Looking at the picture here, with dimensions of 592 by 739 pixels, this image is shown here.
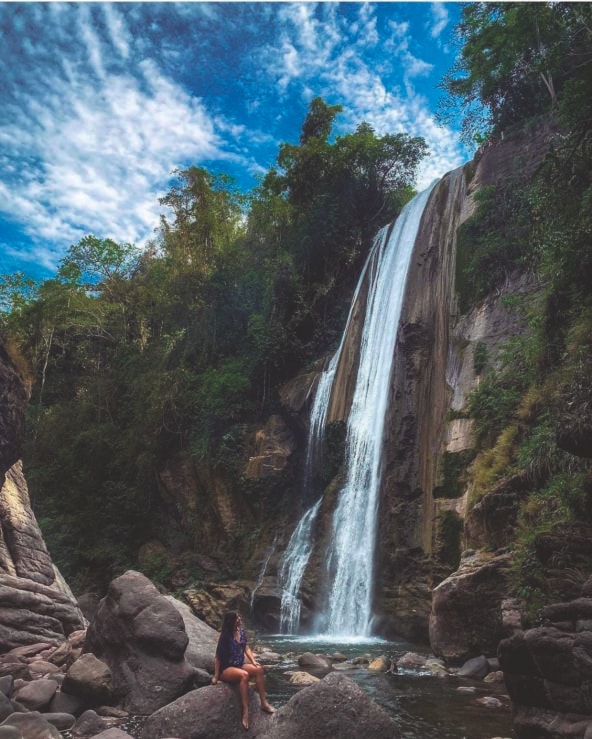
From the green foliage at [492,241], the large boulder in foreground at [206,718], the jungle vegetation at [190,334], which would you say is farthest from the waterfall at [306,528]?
the large boulder in foreground at [206,718]

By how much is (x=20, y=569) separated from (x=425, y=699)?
8582 mm

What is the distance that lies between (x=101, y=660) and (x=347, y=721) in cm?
384

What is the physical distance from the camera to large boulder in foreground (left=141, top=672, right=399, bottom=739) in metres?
4.77

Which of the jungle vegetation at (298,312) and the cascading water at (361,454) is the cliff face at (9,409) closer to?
the jungle vegetation at (298,312)

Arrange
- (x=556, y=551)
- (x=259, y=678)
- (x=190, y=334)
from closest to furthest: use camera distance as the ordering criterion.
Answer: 1. (x=259, y=678)
2. (x=556, y=551)
3. (x=190, y=334)

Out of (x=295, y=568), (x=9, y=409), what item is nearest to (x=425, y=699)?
(x=9, y=409)

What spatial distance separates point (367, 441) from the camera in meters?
17.5

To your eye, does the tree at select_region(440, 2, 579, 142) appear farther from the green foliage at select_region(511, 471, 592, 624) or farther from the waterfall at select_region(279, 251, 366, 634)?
the green foliage at select_region(511, 471, 592, 624)

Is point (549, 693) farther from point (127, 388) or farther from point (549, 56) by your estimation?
Result: point (127, 388)

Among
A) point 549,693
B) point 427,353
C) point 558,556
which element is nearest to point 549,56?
point 427,353

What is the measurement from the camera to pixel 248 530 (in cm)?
2147

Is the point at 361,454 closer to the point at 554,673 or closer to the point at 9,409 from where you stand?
the point at 9,409

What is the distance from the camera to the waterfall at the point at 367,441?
14938 mm

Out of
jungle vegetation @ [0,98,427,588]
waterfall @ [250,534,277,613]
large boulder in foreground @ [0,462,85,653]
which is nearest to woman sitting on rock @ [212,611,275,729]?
large boulder in foreground @ [0,462,85,653]
